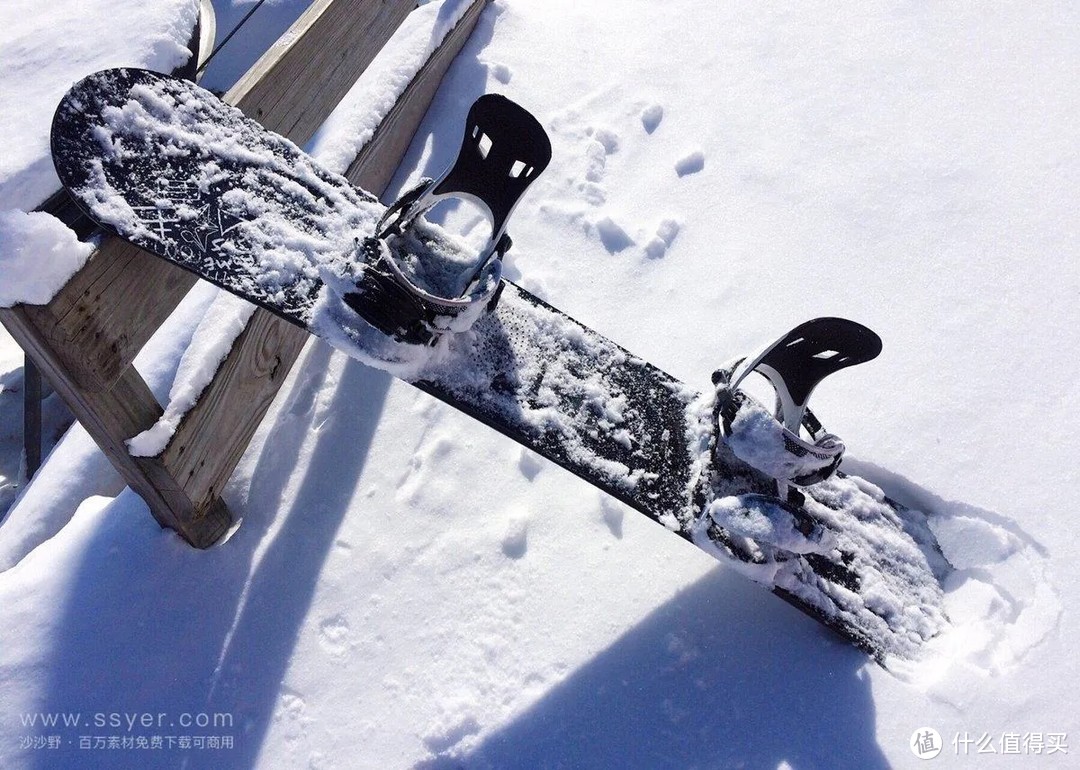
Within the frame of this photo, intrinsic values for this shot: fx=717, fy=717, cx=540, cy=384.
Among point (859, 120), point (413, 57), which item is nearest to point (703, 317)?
point (859, 120)

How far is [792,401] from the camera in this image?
1704 millimetres

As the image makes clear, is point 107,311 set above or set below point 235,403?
above

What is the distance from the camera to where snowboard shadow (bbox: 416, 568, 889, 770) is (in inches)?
62.0

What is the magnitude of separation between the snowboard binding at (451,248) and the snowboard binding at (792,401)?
620mm

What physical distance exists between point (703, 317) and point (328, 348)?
47.2 inches

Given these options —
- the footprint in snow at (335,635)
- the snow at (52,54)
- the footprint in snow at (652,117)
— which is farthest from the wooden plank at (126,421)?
the footprint in snow at (652,117)

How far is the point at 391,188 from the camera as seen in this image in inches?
109

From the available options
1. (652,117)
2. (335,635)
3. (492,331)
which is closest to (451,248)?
(492,331)

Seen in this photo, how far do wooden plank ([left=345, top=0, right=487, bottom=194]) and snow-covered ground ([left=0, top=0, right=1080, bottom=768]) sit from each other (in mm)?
120

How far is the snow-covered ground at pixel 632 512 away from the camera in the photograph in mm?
1636

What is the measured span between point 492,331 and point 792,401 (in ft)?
2.47

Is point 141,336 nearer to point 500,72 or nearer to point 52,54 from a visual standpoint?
point 52,54

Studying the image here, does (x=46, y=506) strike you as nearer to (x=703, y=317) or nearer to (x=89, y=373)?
(x=89, y=373)

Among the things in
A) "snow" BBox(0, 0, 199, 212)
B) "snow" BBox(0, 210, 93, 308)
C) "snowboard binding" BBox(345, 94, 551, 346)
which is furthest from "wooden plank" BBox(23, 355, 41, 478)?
"snowboard binding" BBox(345, 94, 551, 346)
